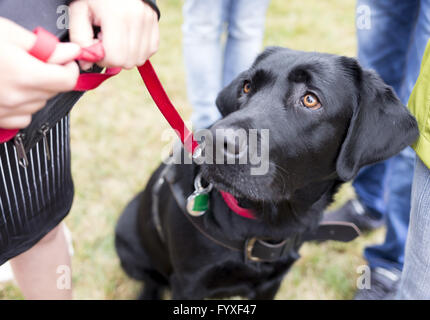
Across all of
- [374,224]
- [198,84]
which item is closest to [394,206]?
[374,224]

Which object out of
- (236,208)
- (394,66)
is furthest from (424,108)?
(394,66)

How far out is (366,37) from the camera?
244 cm

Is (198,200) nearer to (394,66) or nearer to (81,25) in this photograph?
(81,25)

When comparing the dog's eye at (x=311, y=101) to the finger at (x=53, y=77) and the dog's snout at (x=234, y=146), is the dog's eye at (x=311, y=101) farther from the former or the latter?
the finger at (x=53, y=77)

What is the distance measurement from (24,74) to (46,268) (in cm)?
104

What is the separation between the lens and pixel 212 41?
9.11ft

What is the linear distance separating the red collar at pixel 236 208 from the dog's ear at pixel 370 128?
1.29ft

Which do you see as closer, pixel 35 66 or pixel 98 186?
pixel 35 66

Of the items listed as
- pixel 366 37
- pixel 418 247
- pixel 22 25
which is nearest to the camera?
pixel 22 25

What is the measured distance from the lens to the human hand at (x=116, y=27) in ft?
3.05

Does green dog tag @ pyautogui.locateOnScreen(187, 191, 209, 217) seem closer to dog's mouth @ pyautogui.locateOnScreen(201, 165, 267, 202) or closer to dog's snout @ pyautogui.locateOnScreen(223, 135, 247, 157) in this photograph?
dog's mouth @ pyautogui.locateOnScreen(201, 165, 267, 202)

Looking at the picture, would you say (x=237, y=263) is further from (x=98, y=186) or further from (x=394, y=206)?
(x=98, y=186)

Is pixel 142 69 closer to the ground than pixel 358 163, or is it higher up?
higher up

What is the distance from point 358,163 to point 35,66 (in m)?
1.18
